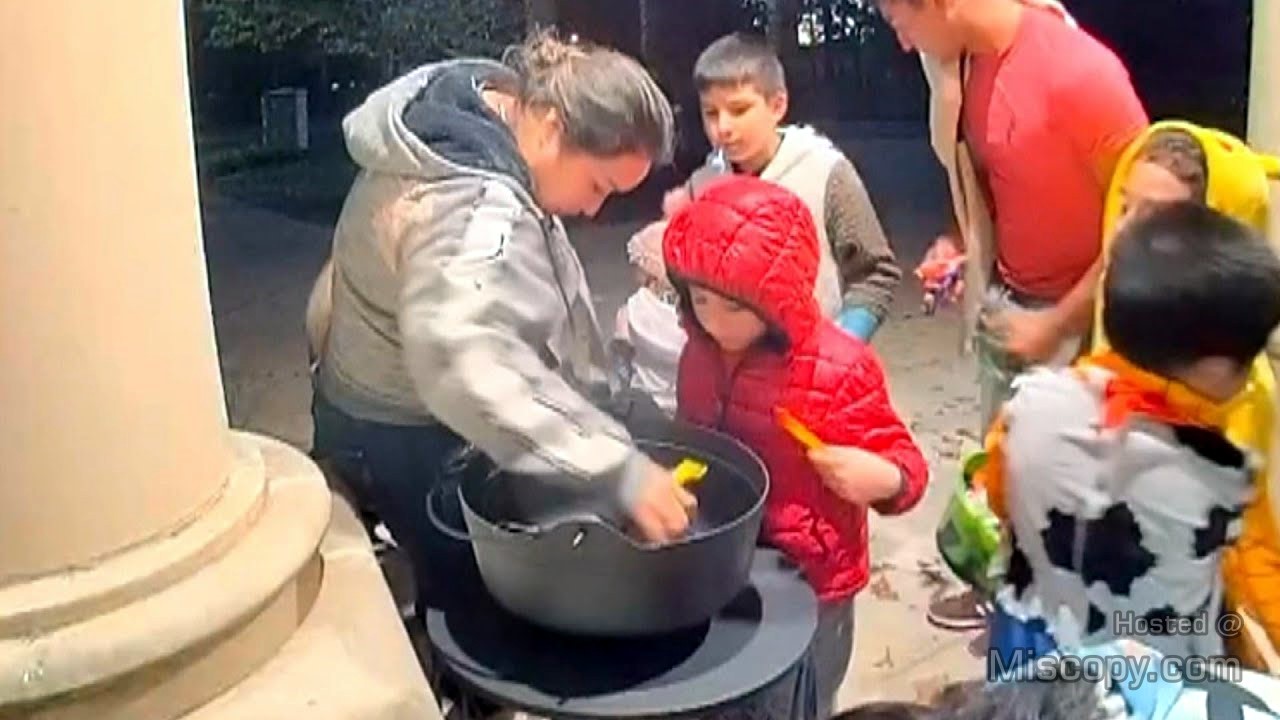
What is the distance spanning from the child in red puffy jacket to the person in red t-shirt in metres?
0.14

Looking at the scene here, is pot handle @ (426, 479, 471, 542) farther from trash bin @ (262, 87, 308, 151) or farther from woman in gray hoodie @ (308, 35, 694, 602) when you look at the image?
trash bin @ (262, 87, 308, 151)

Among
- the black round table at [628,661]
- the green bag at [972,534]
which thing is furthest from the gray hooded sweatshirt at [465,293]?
the green bag at [972,534]

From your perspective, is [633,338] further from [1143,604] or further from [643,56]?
[1143,604]

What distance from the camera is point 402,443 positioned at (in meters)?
1.16

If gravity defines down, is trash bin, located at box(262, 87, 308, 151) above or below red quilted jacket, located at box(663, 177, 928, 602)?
above

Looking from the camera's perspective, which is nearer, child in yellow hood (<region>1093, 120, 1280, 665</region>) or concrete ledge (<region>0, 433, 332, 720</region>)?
concrete ledge (<region>0, 433, 332, 720</region>)

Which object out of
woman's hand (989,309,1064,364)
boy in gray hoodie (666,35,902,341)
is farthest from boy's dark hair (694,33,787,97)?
woman's hand (989,309,1064,364)

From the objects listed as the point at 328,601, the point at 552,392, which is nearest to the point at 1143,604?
the point at 552,392

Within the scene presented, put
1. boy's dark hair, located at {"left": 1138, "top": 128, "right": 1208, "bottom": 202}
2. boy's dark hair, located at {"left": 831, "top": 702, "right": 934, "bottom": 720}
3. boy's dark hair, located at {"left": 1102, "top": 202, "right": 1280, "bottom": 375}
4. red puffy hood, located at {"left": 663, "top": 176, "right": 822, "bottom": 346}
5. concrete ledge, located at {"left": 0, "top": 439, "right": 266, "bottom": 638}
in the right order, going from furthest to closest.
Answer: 1. boy's dark hair, located at {"left": 1138, "top": 128, "right": 1208, "bottom": 202}
2. red puffy hood, located at {"left": 663, "top": 176, "right": 822, "bottom": 346}
3. boy's dark hair, located at {"left": 1102, "top": 202, "right": 1280, "bottom": 375}
4. concrete ledge, located at {"left": 0, "top": 439, "right": 266, "bottom": 638}
5. boy's dark hair, located at {"left": 831, "top": 702, "right": 934, "bottom": 720}

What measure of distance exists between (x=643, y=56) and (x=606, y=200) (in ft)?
0.39

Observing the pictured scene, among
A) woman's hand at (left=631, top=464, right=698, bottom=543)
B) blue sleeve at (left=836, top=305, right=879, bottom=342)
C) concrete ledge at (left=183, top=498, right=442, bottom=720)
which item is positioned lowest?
concrete ledge at (left=183, top=498, right=442, bottom=720)

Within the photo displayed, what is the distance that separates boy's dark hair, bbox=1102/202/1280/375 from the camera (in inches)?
39.8

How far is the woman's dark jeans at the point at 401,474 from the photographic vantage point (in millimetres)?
1148

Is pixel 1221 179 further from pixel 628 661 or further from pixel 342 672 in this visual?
pixel 342 672
